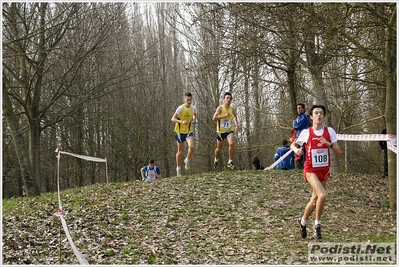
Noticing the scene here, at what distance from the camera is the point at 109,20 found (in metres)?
18.0

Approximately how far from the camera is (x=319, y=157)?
7.82 metres

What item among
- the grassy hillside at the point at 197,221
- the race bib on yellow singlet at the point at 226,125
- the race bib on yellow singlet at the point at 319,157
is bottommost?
the grassy hillside at the point at 197,221

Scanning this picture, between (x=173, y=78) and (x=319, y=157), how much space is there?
26118 mm

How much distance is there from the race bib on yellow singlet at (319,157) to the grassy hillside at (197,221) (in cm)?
119

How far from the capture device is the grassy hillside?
7367mm

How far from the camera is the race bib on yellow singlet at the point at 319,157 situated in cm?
779

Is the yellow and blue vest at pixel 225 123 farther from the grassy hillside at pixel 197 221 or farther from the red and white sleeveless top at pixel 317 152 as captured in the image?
the red and white sleeveless top at pixel 317 152

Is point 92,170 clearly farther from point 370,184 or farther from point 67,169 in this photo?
point 370,184

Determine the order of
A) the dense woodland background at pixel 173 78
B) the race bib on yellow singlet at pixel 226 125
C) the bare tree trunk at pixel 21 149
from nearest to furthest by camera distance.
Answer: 1. the dense woodland background at pixel 173 78
2. the race bib on yellow singlet at pixel 226 125
3. the bare tree trunk at pixel 21 149

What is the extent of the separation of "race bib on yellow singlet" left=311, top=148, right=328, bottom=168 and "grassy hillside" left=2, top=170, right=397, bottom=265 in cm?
119

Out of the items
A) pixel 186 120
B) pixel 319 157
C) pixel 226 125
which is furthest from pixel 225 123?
pixel 319 157

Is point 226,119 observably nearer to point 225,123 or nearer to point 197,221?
point 225,123

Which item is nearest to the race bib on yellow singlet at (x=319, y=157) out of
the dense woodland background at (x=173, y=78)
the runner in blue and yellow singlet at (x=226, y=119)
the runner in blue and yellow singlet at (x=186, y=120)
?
the dense woodland background at (x=173, y=78)

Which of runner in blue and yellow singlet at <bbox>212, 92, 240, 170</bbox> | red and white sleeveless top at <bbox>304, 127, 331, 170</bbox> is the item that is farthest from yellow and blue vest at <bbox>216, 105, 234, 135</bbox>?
red and white sleeveless top at <bbox>304, 127, 331, 170</bbox>
